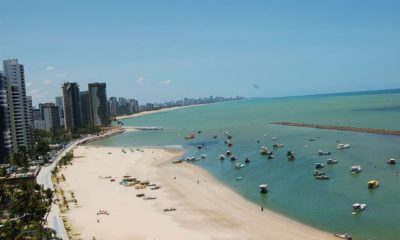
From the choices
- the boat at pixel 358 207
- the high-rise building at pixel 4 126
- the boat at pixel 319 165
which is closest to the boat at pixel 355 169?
the boat at pixel 319 165

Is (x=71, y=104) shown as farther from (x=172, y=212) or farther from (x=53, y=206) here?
(x=172, y=212)

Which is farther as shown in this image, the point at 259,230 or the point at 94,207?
the point at 94,207

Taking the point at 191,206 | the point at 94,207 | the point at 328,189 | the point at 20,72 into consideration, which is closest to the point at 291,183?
the point at 328,189

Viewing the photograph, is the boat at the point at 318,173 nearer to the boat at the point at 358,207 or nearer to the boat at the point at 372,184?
the boat at the point at 372,184

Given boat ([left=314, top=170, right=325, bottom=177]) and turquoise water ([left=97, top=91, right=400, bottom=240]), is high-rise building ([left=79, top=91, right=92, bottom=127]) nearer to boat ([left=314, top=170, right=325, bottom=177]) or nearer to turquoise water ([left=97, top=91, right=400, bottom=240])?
turquoise water ([left=97, top=91, right=400, bottom=240])

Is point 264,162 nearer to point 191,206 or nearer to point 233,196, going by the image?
point 233,196

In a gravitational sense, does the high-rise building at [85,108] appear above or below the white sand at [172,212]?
above
